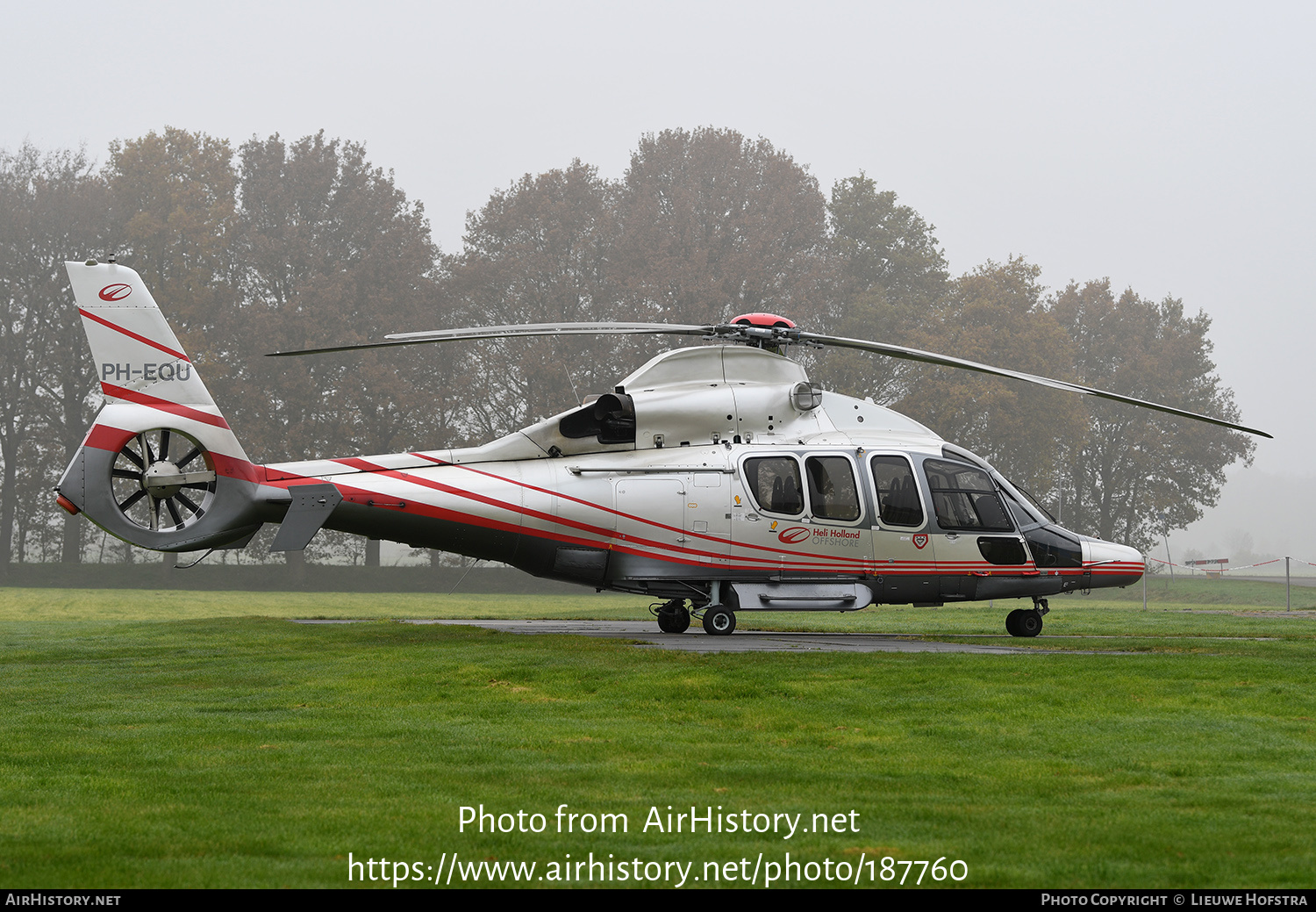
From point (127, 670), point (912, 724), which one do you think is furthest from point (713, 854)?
point (127, 670)

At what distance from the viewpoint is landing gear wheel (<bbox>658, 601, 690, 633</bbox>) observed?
66.9 feet

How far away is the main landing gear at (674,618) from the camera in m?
20.4

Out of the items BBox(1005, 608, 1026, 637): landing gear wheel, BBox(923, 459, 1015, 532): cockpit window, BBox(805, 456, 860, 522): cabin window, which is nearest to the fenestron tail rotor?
BBox(805, 456, 860, 522): cabin window

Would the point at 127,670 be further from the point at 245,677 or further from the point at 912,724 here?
the point at 912,724

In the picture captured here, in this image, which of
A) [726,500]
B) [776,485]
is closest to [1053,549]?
[776,485]

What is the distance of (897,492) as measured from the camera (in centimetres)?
1920

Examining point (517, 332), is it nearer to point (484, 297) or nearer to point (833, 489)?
point (833, 489)

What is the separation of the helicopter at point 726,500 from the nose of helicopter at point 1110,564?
6 cm

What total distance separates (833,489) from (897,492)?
3.58ft

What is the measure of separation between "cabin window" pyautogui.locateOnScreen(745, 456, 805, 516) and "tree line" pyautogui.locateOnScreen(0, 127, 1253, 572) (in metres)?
33.3

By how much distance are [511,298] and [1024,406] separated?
83.2 feet

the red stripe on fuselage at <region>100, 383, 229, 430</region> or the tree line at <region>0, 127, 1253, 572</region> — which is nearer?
the red stripe on fuselage at <region>100, 383, 229, 430</region>

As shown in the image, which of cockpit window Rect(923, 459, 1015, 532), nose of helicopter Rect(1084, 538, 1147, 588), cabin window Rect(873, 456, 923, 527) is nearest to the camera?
cabin window Rect(873, 456, 923, 527)

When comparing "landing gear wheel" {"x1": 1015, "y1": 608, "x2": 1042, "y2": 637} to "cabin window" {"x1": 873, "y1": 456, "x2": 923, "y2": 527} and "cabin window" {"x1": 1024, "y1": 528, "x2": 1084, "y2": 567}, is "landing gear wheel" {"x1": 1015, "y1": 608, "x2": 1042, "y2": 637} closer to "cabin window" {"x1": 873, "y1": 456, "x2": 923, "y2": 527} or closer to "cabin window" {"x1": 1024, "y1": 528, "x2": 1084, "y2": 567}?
"cabin window" {"x1": 1024, "y1": 528, "x2": 1084, "y2": 567}
